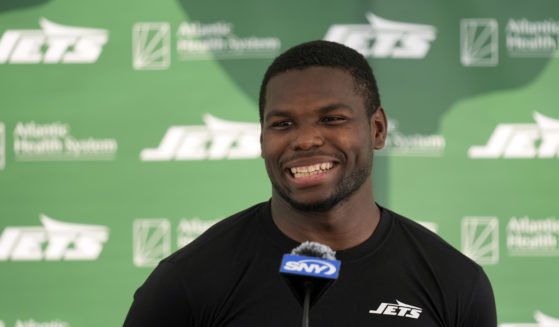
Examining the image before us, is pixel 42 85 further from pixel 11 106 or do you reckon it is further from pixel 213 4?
pixel 213 4

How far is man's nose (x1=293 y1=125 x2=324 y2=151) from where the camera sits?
1210 millimetres

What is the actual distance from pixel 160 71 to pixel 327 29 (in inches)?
27.2

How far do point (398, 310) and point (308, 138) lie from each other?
0.35 metres

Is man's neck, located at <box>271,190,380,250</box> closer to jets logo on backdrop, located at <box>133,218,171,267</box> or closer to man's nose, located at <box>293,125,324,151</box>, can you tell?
man's nose, located at <box>293,125,324,151</box>

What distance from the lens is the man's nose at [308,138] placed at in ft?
3.97

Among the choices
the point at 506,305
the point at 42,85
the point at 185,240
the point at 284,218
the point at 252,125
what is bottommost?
the point at 506,305

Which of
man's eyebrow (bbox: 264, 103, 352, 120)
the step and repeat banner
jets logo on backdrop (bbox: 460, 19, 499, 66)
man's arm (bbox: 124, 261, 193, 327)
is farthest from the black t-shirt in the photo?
jets logo on backdrop (bbox: 460, 19, 499, 66)

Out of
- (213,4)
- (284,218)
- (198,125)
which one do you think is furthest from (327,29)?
(284,218)

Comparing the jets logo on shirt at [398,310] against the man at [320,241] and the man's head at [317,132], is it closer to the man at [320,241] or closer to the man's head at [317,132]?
the man at [320,241]

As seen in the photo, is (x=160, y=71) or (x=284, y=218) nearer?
(x=284, y=218)

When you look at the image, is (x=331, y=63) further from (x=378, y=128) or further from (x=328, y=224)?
(x=328, y=224)

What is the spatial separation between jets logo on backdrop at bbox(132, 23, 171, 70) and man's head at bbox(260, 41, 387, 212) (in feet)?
4.92

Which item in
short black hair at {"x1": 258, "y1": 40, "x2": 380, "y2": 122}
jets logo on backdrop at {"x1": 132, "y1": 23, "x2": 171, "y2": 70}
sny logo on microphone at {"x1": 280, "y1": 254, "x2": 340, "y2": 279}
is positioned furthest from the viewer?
jets logo on backdrop at {"x1": 132, "y1": 23, "x2": 171, "y2": 70}

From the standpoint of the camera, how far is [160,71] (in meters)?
2.73
